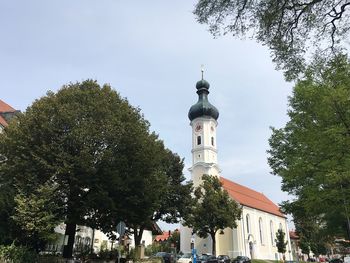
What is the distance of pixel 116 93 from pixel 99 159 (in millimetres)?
6510

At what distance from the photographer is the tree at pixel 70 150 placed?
24609 millimetres

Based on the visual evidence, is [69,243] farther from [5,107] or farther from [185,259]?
[5,107]

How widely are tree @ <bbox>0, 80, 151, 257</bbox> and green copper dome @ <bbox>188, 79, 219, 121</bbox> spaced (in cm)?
4208

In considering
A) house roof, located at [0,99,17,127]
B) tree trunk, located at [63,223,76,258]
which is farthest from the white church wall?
house roof, located at [0,99,17,127]

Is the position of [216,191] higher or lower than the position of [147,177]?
higher

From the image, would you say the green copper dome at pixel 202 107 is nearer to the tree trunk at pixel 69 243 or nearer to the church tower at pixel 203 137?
the church tower at pixel 203 137

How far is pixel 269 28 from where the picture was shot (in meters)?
10.2

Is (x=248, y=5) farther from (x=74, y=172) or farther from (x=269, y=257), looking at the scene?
(x=269, y=257)

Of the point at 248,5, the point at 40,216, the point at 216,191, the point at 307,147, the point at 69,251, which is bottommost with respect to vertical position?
the point at 69,251

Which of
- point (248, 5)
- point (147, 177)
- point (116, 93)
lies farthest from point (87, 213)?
point (248, 5)

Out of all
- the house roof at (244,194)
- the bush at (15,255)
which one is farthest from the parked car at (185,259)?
the house roof at (244,194)

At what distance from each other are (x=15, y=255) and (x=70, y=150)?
797 cm

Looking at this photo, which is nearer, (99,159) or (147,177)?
(99,159)

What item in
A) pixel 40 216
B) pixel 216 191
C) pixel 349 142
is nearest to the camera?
pixel 349 142
